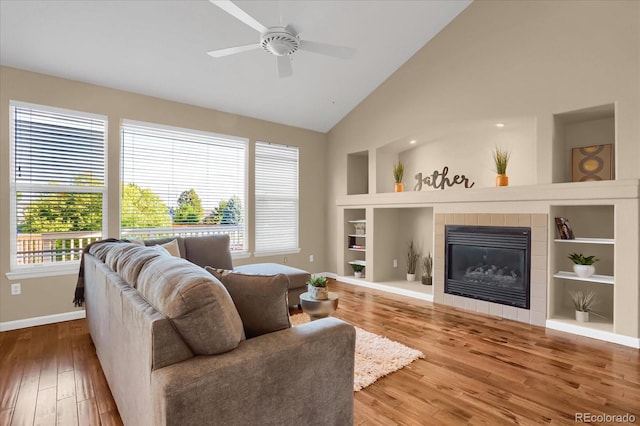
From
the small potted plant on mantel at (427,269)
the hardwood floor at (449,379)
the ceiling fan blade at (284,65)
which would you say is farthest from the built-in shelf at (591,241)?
the ceiling fan blade at (284,65)

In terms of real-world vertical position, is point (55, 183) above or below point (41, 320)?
above

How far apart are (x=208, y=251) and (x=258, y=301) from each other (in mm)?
2825

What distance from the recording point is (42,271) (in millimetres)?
3699

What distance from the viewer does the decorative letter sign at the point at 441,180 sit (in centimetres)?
488

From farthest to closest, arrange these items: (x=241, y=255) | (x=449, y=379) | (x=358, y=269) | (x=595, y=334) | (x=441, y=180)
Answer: (x=358, y=269)
(x=241, y=255)
(x=441, y=180)
(x=595, y=334)
(x=449, y=379)

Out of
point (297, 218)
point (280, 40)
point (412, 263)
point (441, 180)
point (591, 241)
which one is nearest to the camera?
point (280, 40)

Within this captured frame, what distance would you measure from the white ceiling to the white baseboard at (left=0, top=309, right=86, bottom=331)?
270 cm

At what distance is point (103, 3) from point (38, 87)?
1.37m

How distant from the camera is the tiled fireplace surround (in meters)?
3.64

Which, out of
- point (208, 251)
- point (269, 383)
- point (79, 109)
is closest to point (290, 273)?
point (208, 251)

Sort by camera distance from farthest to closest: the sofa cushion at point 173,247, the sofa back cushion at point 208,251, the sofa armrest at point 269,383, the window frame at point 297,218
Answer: the window frame at point 297,218 → the sofa back cushion at point 208,251 → the sofa cushion at point 173,247 → the sofa armrest at point 269,383

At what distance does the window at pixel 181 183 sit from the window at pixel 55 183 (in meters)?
0.31

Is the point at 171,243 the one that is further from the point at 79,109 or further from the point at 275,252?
the point at 275,252

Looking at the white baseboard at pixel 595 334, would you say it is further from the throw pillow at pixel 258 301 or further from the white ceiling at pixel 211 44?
the white ceiling at pixel 211 44
